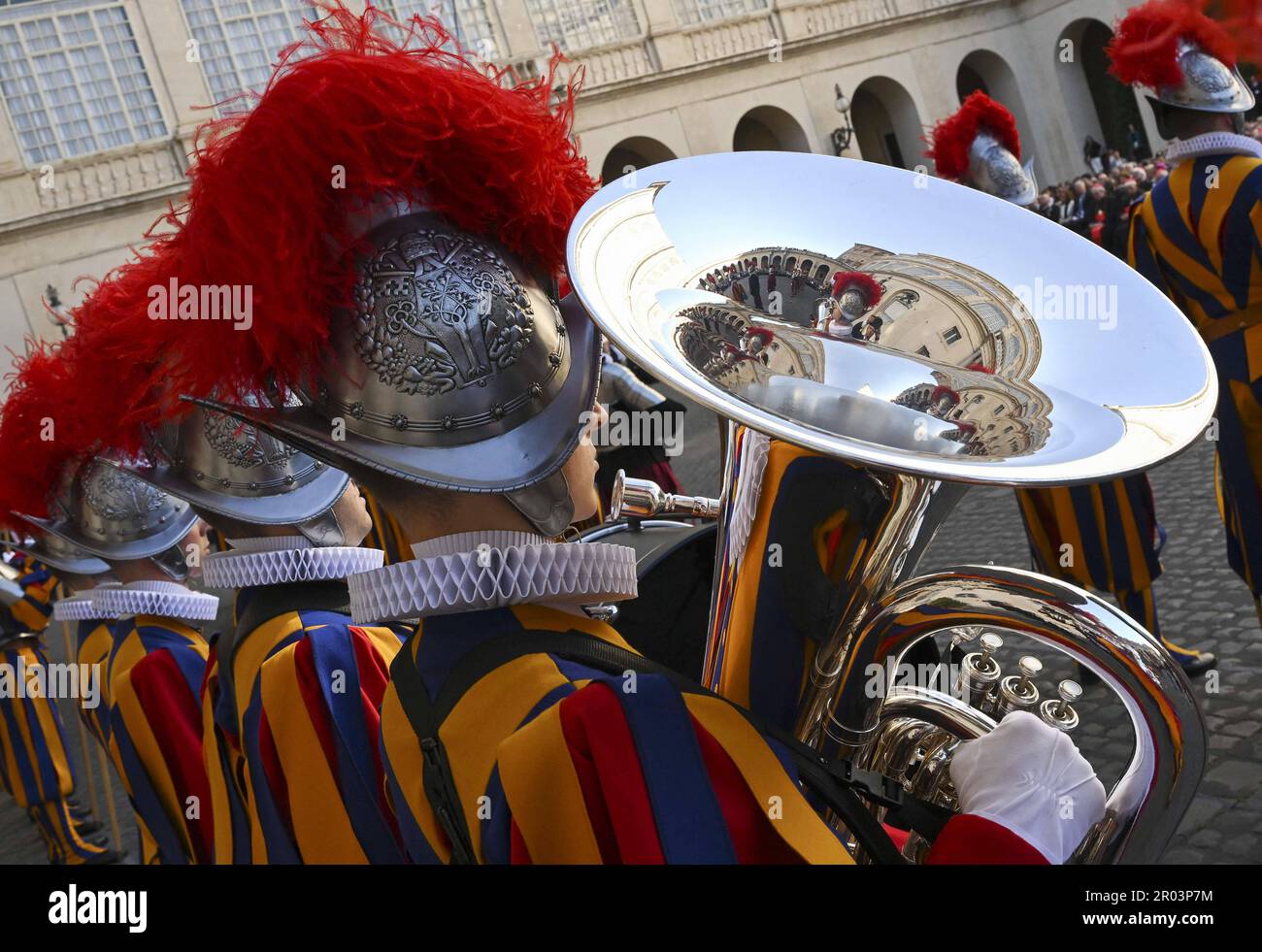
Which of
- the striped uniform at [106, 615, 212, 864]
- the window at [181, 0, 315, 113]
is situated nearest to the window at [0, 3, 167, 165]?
the window at [181, 0, 315, 113]

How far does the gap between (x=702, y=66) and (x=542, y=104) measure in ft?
78.6

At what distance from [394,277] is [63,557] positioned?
364cm

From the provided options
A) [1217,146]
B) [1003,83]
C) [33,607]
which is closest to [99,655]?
[33,607]

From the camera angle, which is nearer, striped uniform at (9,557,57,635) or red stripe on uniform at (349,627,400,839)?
red stripe on uniform at (349,627,400,839)

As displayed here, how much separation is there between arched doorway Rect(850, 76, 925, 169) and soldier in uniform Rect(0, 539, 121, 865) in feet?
73.7

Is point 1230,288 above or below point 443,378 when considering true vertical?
below

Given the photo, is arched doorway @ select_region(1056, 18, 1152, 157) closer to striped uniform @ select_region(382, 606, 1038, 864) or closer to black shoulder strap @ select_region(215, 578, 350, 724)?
black shoulder strap @ select_region(215, 578, 350, 724)

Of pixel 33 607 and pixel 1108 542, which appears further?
pixel 33 607

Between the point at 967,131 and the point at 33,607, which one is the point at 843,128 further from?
the point at 33,607

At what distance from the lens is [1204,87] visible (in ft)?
13.4

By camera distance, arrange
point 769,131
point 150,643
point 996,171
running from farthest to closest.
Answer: point 769,131 → point 996,171 → point 150,643

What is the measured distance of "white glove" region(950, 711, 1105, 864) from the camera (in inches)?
56.1
